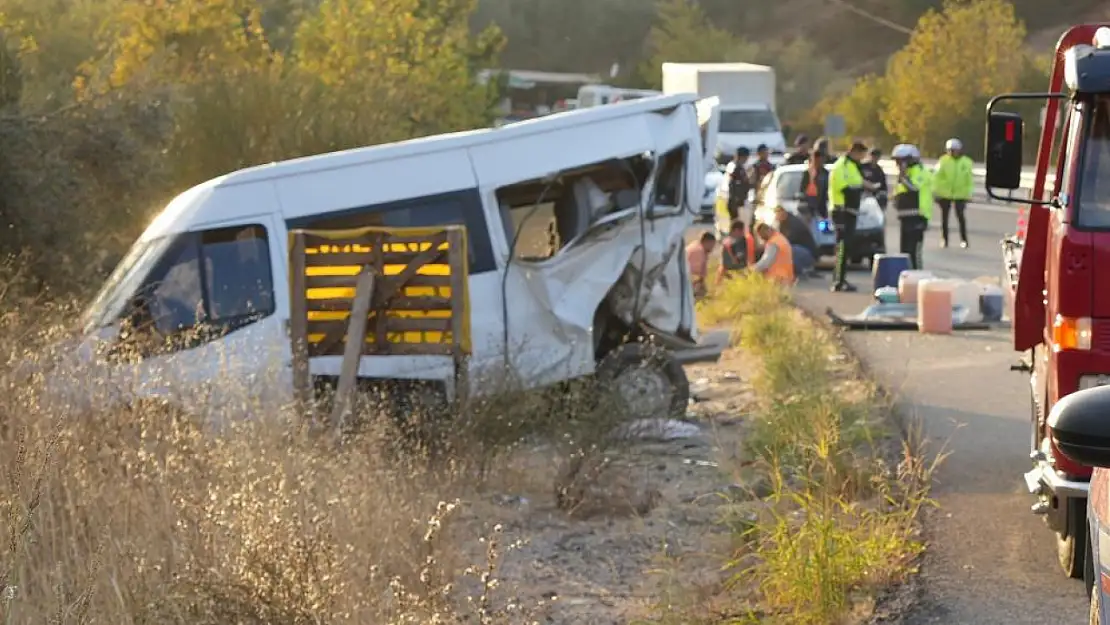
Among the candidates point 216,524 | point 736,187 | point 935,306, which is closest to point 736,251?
point 736,187

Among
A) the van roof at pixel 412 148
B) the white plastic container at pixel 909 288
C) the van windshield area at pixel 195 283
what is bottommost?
the white plastic container at pixel 909 288

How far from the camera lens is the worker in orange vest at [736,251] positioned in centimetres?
2209

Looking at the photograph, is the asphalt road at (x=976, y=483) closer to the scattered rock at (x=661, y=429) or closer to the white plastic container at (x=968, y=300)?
the white plastic container at (x=968, y=300)

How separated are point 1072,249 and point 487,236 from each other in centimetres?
532

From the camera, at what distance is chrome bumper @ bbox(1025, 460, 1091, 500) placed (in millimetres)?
7027

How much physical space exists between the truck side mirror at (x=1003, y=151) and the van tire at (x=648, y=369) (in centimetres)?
486

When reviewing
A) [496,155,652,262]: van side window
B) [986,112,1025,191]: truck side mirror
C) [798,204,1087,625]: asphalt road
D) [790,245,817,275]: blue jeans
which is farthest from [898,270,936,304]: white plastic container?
[986,112,1025,191]: truck side mirror

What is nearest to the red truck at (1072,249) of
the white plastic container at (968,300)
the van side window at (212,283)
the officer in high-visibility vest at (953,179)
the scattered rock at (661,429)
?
the scattered rock at (661,429)

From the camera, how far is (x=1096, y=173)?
739 centimetres

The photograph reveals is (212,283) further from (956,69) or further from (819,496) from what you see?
(956,69)

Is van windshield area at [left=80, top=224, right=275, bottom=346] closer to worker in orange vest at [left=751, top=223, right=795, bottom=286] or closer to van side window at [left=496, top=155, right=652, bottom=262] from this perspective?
van side window at [left=496, top=155, right=652, bottom=262]

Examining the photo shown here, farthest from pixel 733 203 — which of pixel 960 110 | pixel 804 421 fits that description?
pixel 960 110

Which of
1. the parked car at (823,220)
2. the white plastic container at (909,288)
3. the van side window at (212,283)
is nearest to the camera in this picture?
the van side window at (212,283)

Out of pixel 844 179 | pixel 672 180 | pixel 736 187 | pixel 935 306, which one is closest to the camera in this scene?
pixel 672 180
